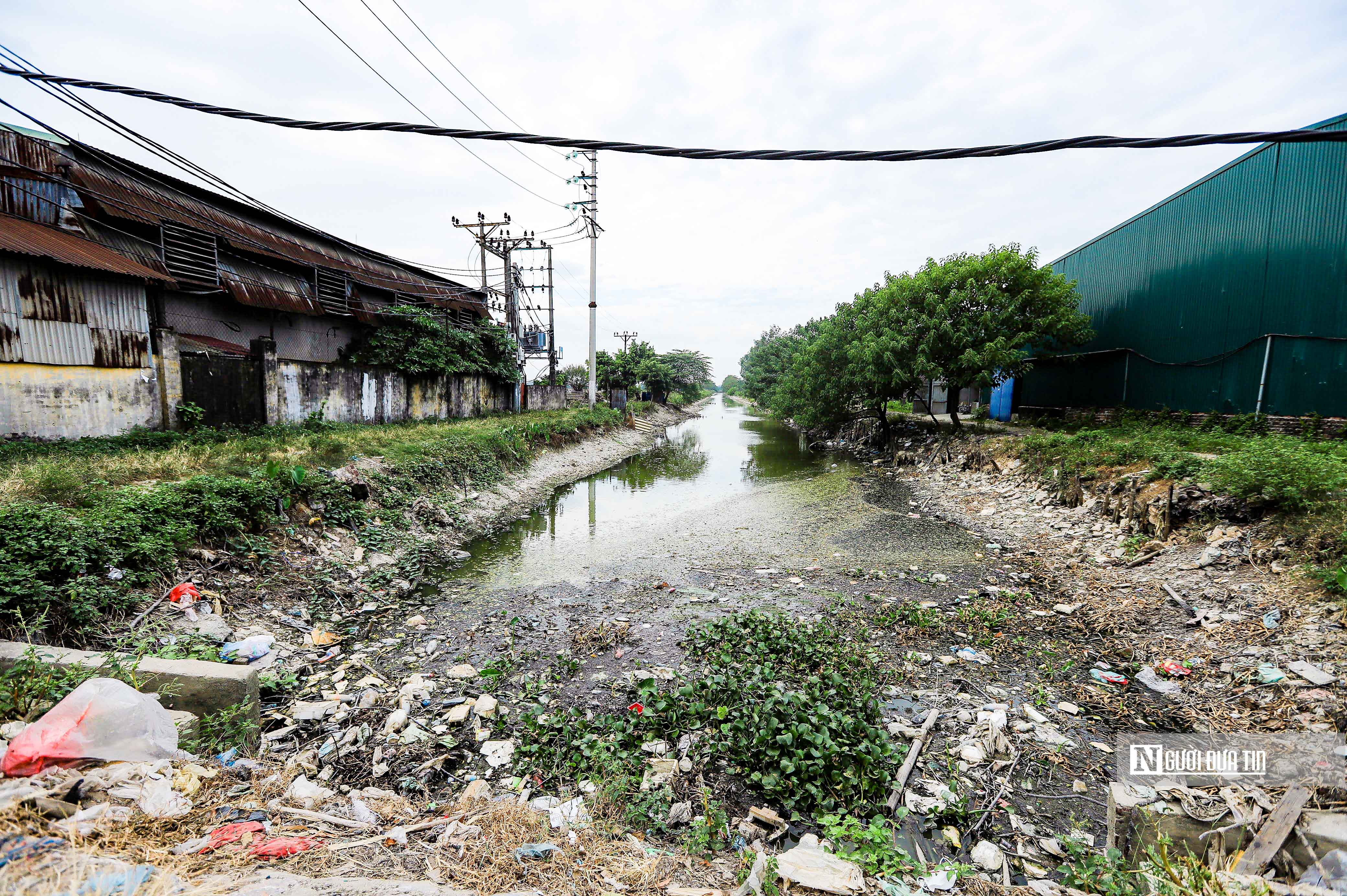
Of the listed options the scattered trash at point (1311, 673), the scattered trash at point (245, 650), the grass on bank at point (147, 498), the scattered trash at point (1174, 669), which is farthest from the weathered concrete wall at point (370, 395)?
the scattered trash at point (1311, 673)

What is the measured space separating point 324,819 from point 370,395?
13961 mm

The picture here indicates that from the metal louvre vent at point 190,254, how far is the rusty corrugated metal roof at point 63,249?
1734 mm

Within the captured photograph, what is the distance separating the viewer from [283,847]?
214cm

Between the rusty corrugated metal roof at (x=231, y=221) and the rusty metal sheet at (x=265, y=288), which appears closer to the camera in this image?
the rusty corrugated metal roof at (x=231, y=221)

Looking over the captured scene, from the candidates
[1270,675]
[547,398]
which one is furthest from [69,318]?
[547,398]

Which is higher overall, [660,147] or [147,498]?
[660,147]

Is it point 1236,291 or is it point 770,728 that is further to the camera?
point 1236,291

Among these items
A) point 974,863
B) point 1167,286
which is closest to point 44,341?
point 974,863

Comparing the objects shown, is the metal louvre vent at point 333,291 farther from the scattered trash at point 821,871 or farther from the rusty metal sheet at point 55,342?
the scattered trash at point 821,871

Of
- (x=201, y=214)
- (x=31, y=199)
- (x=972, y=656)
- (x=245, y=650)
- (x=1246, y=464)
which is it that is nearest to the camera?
(x=245, y=650)

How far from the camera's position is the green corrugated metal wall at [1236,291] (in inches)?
354

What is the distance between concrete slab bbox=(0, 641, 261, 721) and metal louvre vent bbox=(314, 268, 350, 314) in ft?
52.3

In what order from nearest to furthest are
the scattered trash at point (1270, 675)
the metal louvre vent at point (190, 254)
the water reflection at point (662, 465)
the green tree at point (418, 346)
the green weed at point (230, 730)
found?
the green weed at point (230, 730) → the scattered trash at point (1270, 675) → the metal louvre vent at point (190, 254) → the water reflection at point (662, 465) → the green tree at point (418, 346)

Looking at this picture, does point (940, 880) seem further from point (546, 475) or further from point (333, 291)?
point (333, 291)
